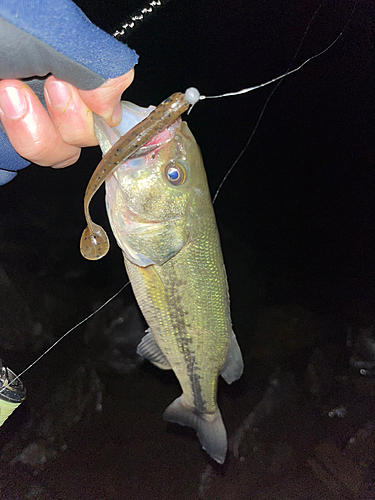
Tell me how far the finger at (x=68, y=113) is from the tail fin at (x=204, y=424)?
129 centimetres

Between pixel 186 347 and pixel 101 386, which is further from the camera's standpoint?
pixel 101 386

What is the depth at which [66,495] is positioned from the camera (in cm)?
176

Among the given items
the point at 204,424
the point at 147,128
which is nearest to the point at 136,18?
the point at 147,128

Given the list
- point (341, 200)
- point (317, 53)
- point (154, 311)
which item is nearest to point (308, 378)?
point (341, 200)

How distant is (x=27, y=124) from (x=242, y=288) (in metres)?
1.89

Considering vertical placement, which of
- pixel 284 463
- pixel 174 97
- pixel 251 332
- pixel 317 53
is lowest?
pixel 284 463

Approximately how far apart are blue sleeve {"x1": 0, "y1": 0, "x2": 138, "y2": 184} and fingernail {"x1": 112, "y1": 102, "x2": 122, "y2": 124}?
7cm

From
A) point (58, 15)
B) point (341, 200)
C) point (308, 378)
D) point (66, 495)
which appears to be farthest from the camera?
point (341, 200)

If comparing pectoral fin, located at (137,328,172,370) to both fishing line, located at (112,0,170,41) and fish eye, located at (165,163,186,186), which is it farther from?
fishing line, located at (112,0,170,41)

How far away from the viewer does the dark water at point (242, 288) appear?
184cm

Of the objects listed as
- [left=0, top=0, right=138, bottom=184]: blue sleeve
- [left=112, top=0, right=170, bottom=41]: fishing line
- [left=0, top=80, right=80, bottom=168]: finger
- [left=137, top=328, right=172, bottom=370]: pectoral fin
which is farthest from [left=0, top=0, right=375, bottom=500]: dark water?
[left=0, top=0, right=138, bottom=184]: blue sleeve

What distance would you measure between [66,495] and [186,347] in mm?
1430

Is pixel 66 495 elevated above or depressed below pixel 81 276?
below

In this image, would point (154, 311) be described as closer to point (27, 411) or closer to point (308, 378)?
point (27, 411)
